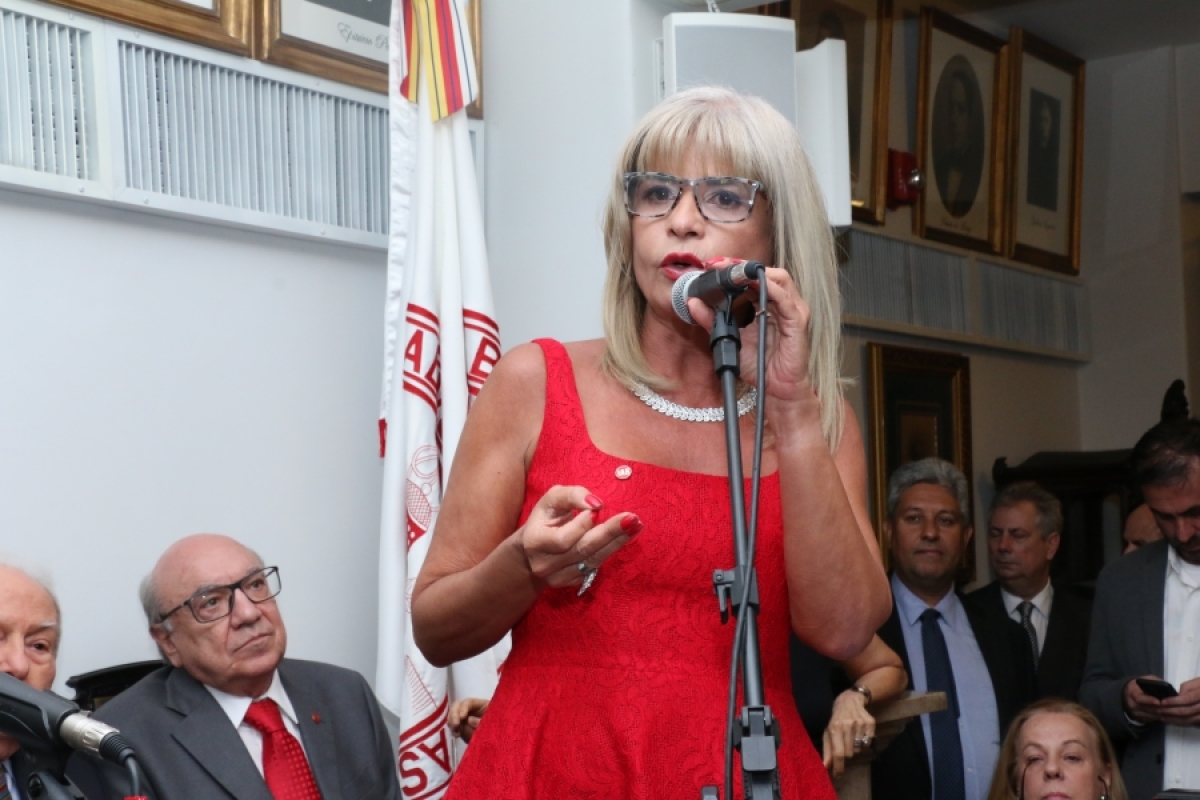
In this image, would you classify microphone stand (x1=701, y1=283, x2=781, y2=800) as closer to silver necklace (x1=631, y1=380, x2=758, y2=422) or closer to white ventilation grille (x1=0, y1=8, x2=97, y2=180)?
silver necklace (x1=631, y1=380, x2=758, y2=422)

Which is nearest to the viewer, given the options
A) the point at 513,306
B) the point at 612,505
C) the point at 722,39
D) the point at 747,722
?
the point at 747,722

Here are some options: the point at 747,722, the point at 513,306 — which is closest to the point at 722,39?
the point at 513,306

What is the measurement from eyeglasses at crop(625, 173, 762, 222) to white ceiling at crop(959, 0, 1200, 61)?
17.1ft

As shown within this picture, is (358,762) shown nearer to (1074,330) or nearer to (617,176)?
(617,176)

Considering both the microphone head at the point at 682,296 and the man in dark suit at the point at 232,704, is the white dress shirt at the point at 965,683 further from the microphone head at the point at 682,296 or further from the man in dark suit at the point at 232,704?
the microphone head at the point at 682,296

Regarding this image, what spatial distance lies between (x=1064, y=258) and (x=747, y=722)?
6.56m

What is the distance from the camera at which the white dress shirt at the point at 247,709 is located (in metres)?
3.04

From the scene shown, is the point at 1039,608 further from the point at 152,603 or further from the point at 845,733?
the point at 152,603

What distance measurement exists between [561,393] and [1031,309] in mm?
5864

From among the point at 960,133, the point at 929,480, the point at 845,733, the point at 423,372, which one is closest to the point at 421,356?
the point at 423,372

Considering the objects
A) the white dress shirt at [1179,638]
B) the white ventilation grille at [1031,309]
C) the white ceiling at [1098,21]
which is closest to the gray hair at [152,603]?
the white dress shirt at [1179,638]

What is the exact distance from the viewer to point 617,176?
182cm

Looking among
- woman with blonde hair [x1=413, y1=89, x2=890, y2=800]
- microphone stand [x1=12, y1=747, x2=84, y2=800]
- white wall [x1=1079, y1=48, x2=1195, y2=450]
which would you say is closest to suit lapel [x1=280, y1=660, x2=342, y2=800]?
microphone stand [x1=12, y1=747, x2=84, y2=800]

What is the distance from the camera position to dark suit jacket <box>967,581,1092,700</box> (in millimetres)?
4781
